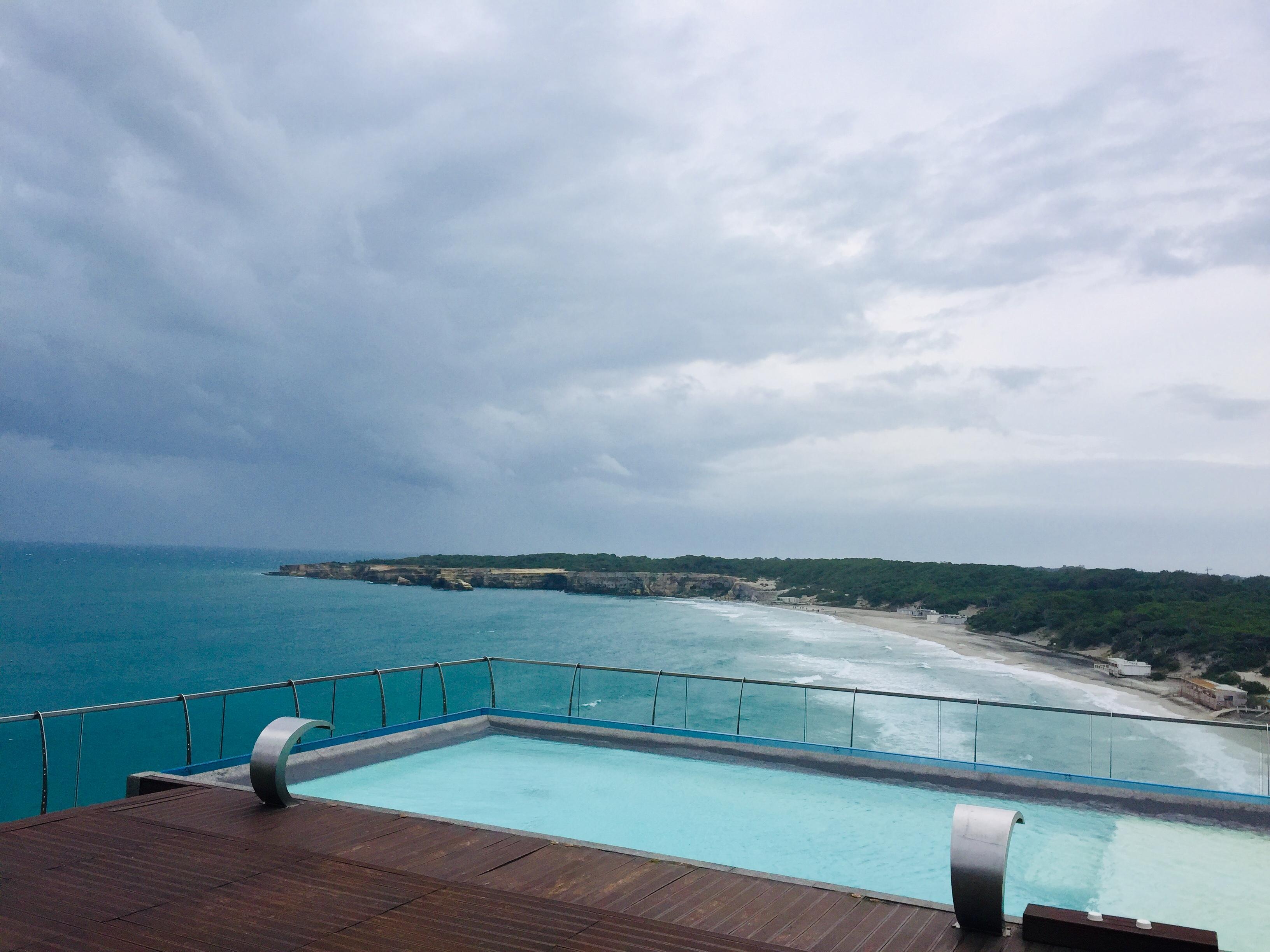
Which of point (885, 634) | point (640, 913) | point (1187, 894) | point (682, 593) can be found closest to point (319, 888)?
point (640, 913)

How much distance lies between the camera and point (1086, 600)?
76.8m

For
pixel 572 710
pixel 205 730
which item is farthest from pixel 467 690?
pixel 572 710

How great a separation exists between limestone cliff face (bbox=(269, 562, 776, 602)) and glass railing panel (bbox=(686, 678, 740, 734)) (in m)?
118

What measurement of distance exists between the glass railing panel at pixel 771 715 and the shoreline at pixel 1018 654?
16085mm

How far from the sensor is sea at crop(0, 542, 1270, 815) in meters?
14.0

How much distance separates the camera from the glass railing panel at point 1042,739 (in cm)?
1235

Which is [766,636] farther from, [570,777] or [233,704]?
[570,777]

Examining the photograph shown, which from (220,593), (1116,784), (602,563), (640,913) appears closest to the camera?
(640,913)

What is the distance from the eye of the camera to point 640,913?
5695 mm

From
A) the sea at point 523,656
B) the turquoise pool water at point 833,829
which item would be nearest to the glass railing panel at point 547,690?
the sea at point 523,656

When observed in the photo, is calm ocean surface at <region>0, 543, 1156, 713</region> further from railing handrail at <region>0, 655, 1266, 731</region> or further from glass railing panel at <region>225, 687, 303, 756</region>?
railing handrail at <region>0, 655, 1266, 731</region>

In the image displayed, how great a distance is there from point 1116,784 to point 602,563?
154831mm

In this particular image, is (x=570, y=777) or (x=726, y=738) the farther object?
(x=726, y=738)

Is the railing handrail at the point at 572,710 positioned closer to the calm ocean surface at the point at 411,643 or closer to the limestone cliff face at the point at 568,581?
the calm ocean surface at the point at 411,643
